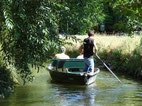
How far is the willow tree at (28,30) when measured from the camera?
26.1ft

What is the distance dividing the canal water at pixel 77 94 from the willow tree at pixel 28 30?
2.51 meters

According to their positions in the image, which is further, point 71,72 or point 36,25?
point 71,72

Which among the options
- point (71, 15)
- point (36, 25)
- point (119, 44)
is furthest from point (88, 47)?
point (119, 44)

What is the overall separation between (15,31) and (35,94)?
257 inches

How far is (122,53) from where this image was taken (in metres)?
23.0

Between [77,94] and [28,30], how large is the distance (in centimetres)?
Result: 637

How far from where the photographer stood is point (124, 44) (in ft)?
77.6

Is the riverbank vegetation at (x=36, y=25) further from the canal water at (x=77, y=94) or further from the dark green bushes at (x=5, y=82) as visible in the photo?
the canal water at (x=77, y=94)

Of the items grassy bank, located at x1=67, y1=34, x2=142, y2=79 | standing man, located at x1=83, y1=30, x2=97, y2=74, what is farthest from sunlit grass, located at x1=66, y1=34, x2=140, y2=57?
standing man, located at x1=83, y1=30, x2=97, y2=74

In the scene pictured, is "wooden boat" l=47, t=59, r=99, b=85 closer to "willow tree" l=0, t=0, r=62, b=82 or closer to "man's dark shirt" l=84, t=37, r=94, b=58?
"man's dark shirt" l=84, t=37, r=94, b=58

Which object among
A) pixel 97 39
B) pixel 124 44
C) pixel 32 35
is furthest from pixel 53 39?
pixel 97 39

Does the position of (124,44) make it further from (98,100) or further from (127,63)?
(98,100)

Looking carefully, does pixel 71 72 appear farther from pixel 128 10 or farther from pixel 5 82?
pixel 128 10

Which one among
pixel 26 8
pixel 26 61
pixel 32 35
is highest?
pixel 26 8
